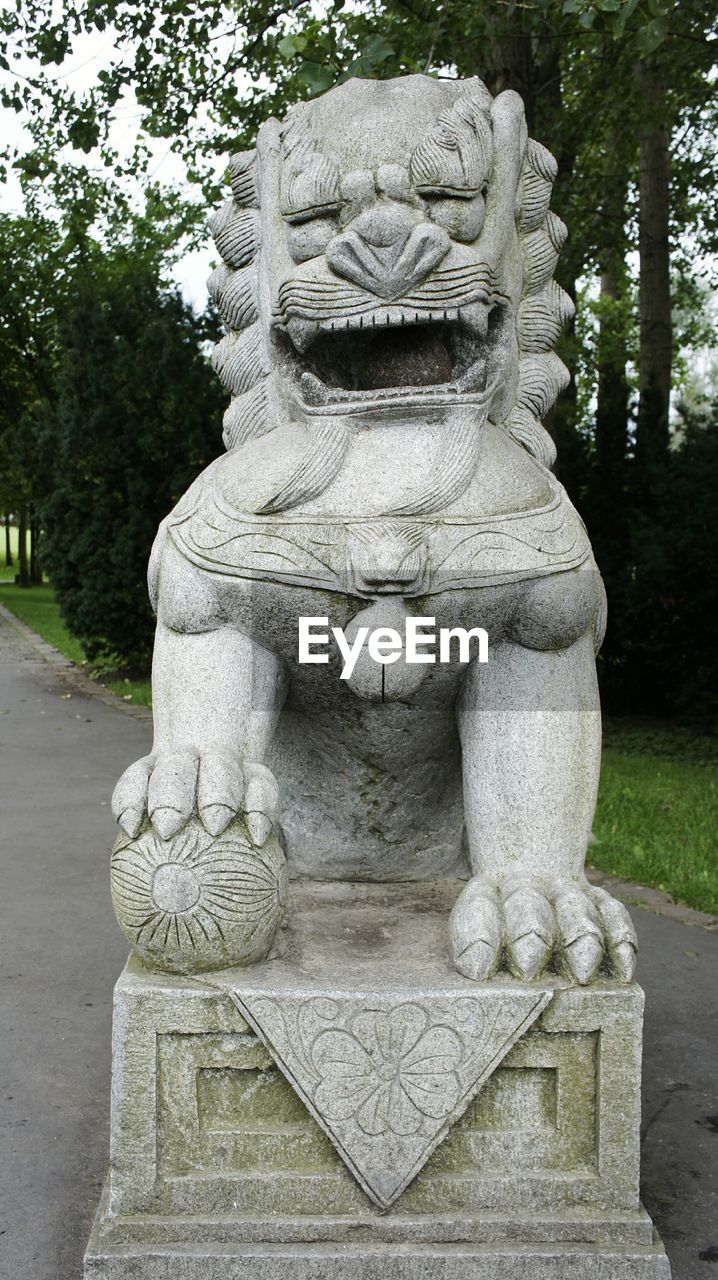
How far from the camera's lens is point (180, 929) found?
184cm

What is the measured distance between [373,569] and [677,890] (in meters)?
3.02

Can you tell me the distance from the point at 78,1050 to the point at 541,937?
5.48 feet

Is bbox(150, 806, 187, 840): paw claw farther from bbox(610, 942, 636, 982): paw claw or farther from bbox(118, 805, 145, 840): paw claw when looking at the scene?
bbox(610, 942, 636, 982): paw claw

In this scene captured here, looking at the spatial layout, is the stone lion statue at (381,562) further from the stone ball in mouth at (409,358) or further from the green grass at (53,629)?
the green grass at (53,629)

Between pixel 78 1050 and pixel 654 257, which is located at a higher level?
pixel 654 257

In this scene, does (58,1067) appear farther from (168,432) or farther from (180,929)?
(168,432)

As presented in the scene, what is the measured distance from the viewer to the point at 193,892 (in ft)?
5.97

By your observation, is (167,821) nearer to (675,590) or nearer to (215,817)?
(215,817)

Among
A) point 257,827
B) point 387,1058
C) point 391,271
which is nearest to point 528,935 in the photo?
point 387,1058

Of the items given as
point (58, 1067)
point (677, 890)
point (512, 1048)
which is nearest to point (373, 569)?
point (512, 1048)

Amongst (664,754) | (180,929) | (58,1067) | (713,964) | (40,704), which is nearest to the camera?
(180,929)

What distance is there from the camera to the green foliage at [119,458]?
9.70 m

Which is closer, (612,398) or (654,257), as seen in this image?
(612,398)

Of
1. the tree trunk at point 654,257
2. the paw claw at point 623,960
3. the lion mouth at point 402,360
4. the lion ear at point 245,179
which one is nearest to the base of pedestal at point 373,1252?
the paw claw at point 623,960
